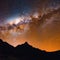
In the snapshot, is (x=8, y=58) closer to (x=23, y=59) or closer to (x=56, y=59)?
(x=23, y=59)

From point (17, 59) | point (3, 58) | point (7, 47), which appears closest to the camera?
point (3, 58)

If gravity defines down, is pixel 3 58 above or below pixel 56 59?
above

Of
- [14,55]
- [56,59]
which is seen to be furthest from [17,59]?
[56,59]

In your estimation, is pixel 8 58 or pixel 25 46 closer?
pixel 8 58

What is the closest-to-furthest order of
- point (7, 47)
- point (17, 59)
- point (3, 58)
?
1. point (3, 58)
2. point (17, 59)
3. point (7, 47)

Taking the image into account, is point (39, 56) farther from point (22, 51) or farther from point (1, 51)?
point (1, 51)

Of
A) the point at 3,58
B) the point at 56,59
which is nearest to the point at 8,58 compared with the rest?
the point at 3,58
